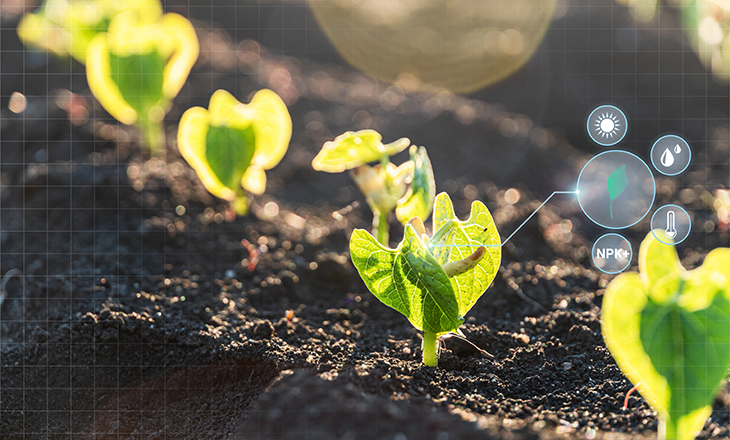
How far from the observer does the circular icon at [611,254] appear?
2.48m

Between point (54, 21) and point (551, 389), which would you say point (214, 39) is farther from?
point (551, 389)

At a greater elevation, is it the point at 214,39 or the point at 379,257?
the point at 214,39

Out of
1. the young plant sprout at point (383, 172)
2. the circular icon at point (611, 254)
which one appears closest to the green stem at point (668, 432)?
the young plant sprout at point (383, 172)

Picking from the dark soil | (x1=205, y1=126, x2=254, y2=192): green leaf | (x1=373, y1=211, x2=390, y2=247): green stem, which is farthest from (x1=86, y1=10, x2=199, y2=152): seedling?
(x1=373, y1=211, x2=390, y2=247): green stem

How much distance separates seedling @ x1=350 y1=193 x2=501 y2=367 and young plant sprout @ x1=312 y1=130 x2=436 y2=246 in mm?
223

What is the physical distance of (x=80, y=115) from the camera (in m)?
3.73

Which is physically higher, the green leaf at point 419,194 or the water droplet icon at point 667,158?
the water droplet icon at point 667,158

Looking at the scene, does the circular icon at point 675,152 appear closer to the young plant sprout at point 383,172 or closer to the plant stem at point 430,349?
the young plant sprout at point 383,172

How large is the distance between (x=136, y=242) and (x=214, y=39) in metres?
4.29

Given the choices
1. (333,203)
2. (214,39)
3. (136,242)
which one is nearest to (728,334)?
(136,242)

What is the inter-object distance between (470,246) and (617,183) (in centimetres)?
248

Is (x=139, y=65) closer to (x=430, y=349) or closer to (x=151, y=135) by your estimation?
(x=151, y=135)

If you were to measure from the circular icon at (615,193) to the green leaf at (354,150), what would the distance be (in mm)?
1817

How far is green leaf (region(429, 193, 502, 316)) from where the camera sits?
1.50 metres
